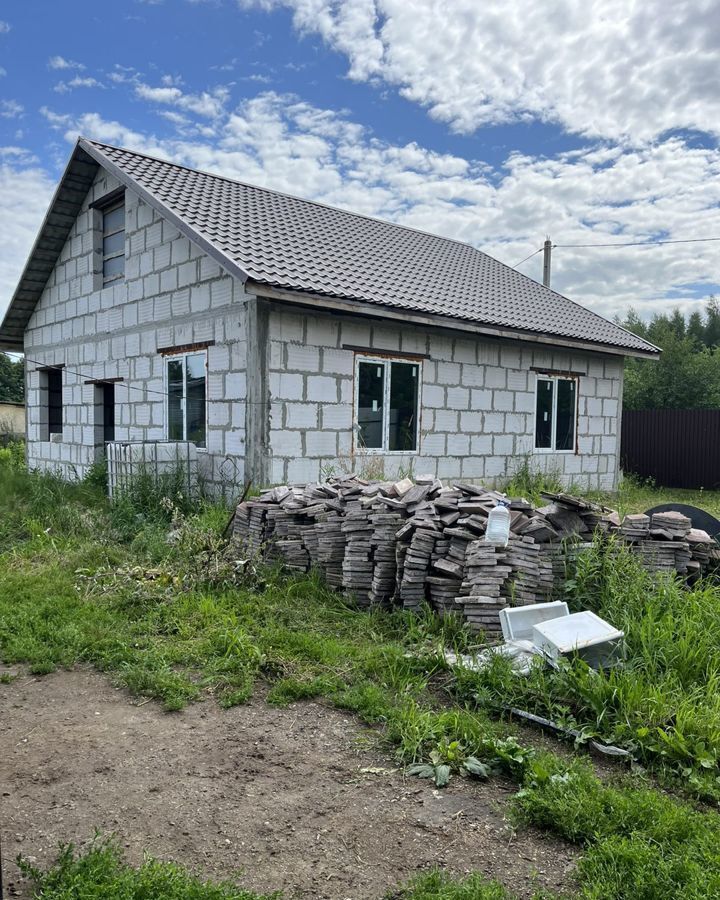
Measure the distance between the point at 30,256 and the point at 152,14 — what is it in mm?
6910

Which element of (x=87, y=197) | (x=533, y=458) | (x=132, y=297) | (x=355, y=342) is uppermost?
(x=87, y=197)

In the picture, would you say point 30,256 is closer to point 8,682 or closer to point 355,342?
point 355,342

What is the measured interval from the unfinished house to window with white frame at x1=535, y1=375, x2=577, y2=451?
0.13ft

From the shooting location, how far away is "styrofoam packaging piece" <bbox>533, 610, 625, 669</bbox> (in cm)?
407

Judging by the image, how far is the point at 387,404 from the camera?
33.4 ft

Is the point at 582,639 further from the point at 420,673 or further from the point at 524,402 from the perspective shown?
the point at 524,402

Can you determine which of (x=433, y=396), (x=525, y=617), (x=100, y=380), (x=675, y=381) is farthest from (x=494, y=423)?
(x=675, y=381)

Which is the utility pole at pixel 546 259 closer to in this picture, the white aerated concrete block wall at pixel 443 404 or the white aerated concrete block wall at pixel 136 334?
the white aerated concrete block wall at pixel 443 404

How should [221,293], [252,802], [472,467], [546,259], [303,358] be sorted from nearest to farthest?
[252,802], [303,358], [221,293], [472,467], [546,259]

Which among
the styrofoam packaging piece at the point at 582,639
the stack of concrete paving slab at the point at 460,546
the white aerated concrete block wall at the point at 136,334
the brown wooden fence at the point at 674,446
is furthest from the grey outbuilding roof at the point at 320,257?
the styrofoam packaging piece at the point at 582,639

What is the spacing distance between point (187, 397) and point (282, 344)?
7.09 feet

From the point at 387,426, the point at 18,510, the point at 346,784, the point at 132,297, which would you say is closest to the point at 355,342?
the point at 387,426

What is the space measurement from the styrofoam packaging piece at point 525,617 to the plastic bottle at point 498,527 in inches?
19.2

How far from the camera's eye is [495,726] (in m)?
3.52
